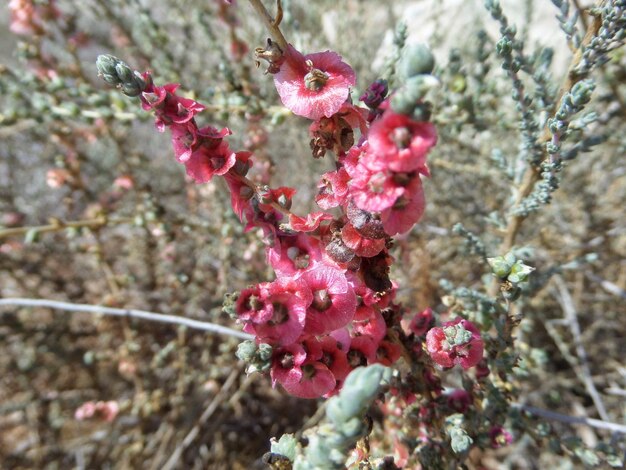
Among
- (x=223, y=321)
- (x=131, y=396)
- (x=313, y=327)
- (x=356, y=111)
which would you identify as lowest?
(x=131, y=396)

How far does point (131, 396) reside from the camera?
2.46 m

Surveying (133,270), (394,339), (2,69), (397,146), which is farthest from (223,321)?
(397,146)

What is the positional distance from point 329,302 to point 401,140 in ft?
0.95

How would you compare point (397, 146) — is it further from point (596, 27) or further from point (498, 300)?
point (596, 27)

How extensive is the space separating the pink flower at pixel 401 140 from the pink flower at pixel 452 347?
34 centimetres

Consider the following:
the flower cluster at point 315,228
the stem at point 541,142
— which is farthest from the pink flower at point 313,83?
the stem at point 541,142

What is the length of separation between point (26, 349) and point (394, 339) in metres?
2.17

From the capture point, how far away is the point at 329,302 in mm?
736

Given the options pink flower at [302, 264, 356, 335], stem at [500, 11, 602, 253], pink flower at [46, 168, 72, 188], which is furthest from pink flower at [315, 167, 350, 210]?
pink flower at [46, 168, 72, 188]

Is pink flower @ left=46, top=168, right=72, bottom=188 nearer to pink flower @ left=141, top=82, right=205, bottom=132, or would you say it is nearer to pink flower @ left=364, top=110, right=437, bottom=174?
pink flower @ left=141, top=82, right=205, bottom=132

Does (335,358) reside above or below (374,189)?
below

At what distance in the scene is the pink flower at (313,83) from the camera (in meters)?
0.71

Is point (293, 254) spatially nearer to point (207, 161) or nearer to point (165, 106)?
point (207, 161)

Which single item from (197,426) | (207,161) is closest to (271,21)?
(207,161)
